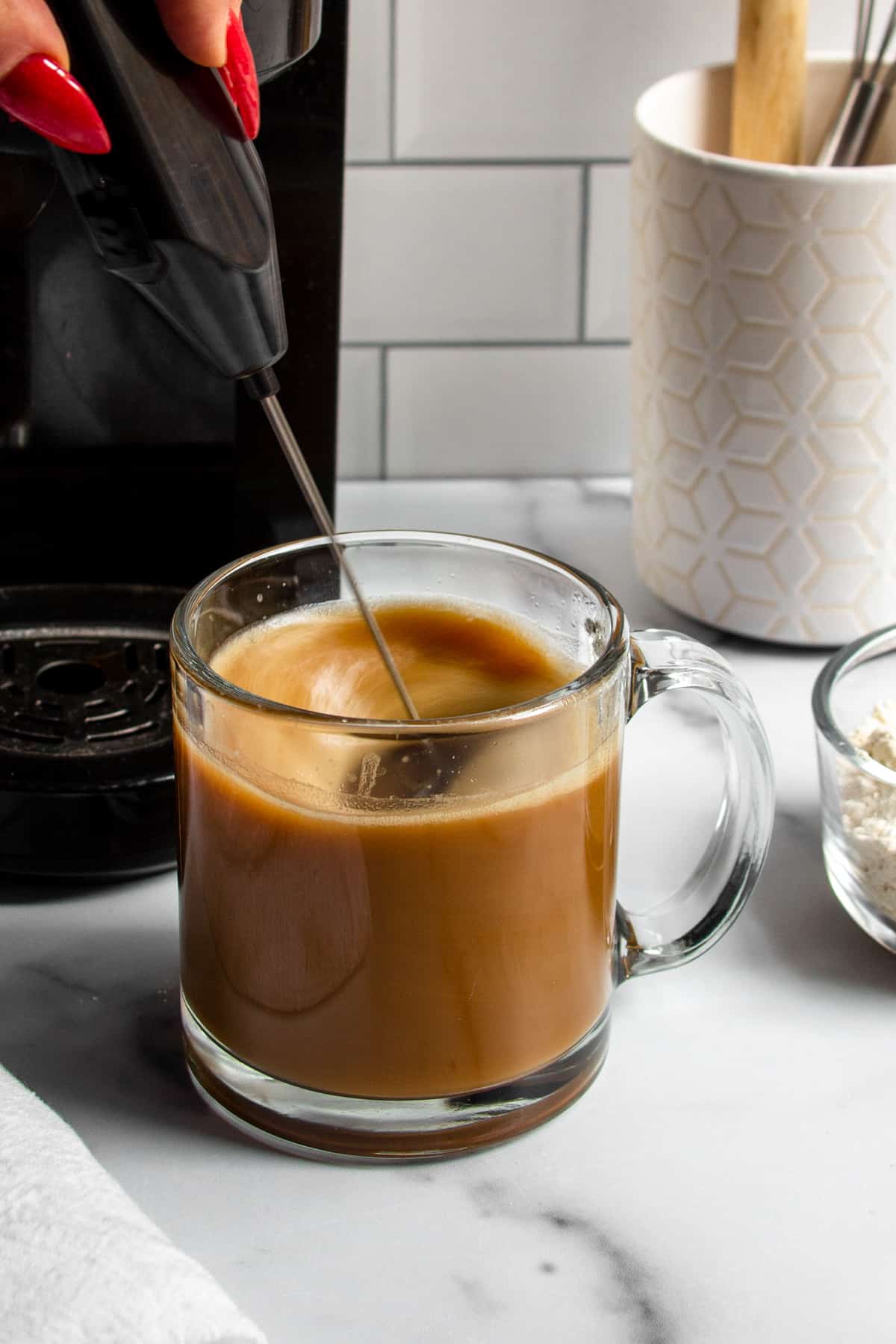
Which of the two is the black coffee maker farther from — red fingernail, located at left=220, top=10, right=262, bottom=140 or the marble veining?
the marble veining

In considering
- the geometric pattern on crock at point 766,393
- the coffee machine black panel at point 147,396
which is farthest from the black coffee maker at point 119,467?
the geometric pattern on crock at point 766,393

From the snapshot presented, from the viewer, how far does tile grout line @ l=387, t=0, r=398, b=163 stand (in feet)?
2.35

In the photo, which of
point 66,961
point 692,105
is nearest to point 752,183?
point 692,105

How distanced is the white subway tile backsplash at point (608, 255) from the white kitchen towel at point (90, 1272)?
51 cm

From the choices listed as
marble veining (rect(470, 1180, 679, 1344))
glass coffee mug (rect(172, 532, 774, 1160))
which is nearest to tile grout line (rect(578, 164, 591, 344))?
glass coffee mug (rect(172, 532, 774, 1160))

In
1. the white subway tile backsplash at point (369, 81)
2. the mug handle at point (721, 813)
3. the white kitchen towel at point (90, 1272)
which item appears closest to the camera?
the white kitchen towel at point (90, 1272)

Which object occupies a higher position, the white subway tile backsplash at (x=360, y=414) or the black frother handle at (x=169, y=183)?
the black frother handle at (x=169, y=183)

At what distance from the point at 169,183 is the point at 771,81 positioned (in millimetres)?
345

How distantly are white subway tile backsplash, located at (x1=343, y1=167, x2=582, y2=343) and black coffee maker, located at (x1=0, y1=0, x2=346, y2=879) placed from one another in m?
0.18

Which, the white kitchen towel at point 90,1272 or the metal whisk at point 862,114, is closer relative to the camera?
the white kitchen towel at point 90,1272

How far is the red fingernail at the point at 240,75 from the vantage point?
38 cm

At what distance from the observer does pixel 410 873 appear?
39 cm

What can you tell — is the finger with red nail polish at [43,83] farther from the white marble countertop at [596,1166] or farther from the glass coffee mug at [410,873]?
the white marble countertop at [596,1166]

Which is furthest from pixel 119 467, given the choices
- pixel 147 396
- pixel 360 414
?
pixel 360 414
